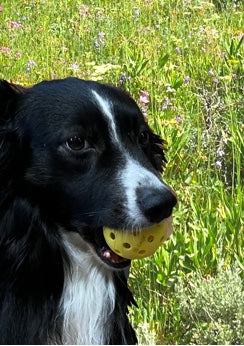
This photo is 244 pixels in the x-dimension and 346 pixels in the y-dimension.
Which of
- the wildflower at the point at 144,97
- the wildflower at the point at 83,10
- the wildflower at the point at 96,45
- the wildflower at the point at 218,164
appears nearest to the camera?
the wildflower at the point at 218,164

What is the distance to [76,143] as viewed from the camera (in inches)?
120

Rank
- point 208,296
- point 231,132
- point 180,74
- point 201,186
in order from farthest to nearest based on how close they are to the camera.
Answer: point 180,74
point 231,132
point 201,186
point 208,296

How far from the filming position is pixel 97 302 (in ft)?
10.8

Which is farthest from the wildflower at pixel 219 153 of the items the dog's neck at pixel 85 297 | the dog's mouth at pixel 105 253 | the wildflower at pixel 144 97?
the dog's mouth at pixel 105 253

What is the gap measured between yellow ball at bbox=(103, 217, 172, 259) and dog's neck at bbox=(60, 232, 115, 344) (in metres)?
0.18

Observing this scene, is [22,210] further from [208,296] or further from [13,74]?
[13,74]

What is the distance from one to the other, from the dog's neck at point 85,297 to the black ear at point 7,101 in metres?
0.56

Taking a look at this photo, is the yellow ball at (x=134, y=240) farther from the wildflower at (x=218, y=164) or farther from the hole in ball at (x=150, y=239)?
the wildflower at (x=218, y=164)

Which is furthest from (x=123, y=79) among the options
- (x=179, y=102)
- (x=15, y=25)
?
(x=15, y=25)

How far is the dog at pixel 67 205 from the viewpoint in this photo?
301cm

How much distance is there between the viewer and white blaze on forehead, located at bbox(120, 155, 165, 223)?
2.89 meters

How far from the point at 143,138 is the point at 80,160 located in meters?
0.36

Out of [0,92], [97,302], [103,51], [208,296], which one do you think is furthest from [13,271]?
[103,51]

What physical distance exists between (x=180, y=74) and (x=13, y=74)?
4.60 ft
